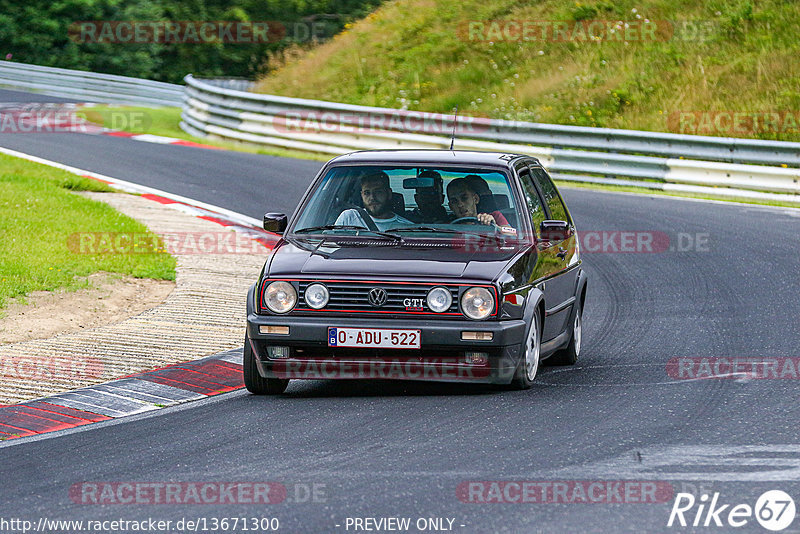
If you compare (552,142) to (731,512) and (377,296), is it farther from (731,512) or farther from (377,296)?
(731,512)

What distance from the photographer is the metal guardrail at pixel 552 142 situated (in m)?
19.5

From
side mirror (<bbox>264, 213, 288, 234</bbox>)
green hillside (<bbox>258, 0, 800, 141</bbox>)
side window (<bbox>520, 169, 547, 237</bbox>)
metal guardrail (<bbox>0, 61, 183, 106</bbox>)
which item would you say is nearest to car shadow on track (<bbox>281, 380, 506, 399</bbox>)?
side mirror (<bbox>264, 213, 288, 234</bbox>)

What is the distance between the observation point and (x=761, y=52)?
85.1 feet

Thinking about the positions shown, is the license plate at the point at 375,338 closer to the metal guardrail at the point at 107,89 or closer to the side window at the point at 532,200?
the side window at the point at 532,200

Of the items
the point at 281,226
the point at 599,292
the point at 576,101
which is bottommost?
the point at 599,292

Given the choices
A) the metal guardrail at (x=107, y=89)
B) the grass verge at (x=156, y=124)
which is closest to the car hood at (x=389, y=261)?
the grass verge at (x=156, y=124)

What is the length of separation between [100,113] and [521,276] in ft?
81.7

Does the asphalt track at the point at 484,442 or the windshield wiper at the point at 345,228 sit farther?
the windshield wiper at the point at 345,228

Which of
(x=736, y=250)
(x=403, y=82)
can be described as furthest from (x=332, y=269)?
(x=403, y=82)

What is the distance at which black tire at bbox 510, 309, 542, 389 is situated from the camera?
769cm

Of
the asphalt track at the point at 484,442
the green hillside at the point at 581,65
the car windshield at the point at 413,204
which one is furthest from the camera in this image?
the green hillside at the point at 581,65

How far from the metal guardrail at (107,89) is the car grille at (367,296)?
90.8 feet

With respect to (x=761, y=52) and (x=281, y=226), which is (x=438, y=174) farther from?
(x=761, y=52)

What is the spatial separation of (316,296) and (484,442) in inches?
63.1
